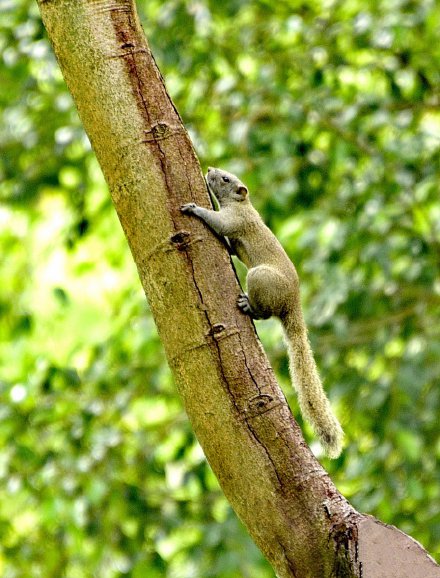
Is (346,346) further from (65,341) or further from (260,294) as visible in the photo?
(65,341)

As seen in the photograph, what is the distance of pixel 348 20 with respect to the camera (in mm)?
4395

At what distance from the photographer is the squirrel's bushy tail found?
7.93 ft

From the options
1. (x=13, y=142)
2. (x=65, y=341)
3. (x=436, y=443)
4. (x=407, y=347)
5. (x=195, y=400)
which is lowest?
(x=195, y=400)

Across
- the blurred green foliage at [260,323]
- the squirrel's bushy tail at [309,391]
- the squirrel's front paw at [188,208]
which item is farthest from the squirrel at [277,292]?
the blurred green foliage at [260,323]

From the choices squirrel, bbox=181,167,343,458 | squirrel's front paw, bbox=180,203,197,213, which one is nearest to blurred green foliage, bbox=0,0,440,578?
squirrel, bbox=181,167,343,458

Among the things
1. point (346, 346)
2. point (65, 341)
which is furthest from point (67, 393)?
point (65, 341)

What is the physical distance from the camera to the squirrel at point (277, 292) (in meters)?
2.50

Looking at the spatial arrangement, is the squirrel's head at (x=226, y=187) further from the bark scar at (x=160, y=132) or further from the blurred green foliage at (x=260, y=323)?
the bark scar at (x=160, y=132)

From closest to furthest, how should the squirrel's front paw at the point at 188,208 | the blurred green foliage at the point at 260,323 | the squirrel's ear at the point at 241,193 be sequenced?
the squirrel's front paw at the point at 188,208 → the squirrel's ear at the point at 241,193 → the blurred green foliage at the point at 260,323

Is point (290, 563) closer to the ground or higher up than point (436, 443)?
closer to the ground

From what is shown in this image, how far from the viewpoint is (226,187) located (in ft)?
10.4

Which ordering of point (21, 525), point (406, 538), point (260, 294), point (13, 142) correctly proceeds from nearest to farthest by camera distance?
point (406, 538)
point (260, 294)
point (13, 142)
point (21, 525)

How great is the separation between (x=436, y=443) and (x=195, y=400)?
2414 millimetres

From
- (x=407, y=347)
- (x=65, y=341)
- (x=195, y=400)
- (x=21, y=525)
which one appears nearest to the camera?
(x=195, y=400)
